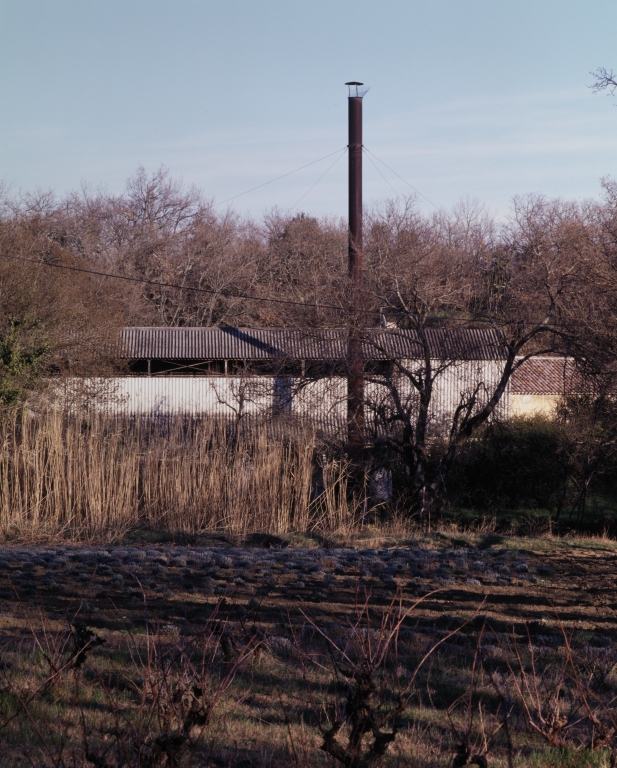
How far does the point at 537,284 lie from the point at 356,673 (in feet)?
53.7

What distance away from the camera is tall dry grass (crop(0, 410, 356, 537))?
11727 millimetres

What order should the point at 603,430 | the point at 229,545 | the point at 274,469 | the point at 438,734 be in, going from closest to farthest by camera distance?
the point at 438,734 < the point at 229,545 < the point at 274,469 < the point at 603,430

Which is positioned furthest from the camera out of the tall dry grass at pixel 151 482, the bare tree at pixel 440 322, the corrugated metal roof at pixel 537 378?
the corrugated metal roof at pixel 537 378

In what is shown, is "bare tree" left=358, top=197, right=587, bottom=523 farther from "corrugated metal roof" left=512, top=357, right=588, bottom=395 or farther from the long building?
"corrugated metal roof" left=512, top=357, right=588, bottom=395

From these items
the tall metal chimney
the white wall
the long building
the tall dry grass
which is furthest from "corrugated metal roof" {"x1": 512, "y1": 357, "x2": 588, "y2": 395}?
the tall dry grass

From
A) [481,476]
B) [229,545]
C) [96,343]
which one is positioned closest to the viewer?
[229,545]

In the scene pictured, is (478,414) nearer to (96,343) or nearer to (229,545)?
(229,545)

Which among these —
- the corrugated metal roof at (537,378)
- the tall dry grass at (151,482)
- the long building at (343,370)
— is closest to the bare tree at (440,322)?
the long building at (343,370)

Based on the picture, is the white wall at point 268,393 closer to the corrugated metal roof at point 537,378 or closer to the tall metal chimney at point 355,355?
the tall metal chimney at point 355,355

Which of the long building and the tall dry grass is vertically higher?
the long building

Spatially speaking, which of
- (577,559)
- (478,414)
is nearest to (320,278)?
(478,414)

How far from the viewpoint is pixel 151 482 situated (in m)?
12.4

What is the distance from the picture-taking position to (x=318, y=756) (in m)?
3.47

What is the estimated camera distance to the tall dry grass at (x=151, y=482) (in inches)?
462
